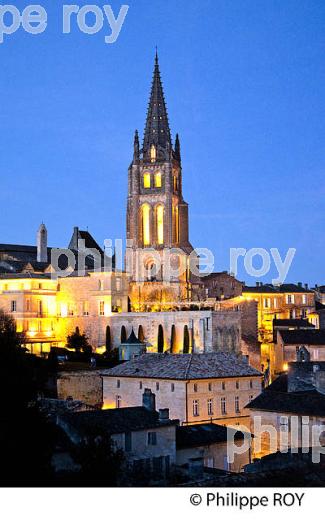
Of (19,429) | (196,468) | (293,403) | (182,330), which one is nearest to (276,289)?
(182,330)

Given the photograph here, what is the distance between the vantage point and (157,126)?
316ft

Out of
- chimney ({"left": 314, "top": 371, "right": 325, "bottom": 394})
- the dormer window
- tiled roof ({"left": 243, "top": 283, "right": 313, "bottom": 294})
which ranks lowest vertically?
chimney ({"left": 314, "top": 371, "right": 325, "bottom": 394})

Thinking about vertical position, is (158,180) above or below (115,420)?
above

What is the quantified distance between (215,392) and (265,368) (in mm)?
29657

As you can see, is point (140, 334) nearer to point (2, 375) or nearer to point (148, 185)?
point (148, 185)

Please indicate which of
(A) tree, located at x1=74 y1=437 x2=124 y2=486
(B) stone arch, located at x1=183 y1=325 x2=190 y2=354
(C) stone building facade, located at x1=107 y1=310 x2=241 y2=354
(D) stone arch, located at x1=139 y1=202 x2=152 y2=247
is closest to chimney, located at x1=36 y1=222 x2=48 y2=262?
(D) stone arch, located at x1=139 y1=202 x2=152 y2=247

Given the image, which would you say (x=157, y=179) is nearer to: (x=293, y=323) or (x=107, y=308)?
(x=107, y=308)

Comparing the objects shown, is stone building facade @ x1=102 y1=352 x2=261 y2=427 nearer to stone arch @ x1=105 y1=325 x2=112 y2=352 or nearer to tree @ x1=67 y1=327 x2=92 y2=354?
tree @ x1=67 y1=327 x2=92 y2=354

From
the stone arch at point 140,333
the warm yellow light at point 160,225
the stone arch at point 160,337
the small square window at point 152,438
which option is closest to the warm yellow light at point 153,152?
the warm yellow light at point 160,225

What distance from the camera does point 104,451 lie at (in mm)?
23438

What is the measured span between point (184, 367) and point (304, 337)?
22.5m

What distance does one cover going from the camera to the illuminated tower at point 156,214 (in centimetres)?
8606

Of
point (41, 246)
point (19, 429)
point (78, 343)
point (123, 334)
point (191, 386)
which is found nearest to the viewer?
point (19, 429)

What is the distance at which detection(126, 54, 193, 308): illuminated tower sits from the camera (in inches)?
3388
